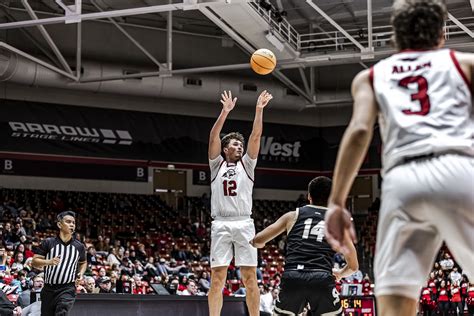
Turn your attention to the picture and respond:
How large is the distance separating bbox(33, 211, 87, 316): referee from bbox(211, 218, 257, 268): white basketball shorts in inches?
73.3

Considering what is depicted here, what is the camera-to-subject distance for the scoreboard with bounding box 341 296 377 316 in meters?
15.6

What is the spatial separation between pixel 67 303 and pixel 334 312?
422cm

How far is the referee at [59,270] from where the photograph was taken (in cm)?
1053

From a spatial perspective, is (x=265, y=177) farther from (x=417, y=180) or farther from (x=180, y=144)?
(x=417, y=180)

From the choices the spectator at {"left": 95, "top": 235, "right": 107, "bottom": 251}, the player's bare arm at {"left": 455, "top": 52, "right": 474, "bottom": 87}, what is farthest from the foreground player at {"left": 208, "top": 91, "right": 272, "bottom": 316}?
the spectator at {"left": 95, "top": 235, "right": 107, "bottom": 251}

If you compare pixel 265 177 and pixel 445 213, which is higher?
pixel 265 177

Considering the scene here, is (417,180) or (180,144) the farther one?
(180,144)

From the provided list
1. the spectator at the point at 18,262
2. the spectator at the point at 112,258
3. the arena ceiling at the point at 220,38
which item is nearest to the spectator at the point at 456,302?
the arena ceiling at the point at 220,38

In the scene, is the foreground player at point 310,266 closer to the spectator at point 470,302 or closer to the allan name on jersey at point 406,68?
the allan name on jersey at point 406,68

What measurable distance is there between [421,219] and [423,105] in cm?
57

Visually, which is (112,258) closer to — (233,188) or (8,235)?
(8,235)

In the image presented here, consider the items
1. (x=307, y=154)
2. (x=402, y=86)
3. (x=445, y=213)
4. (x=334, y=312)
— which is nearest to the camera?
(x=445, y=213)

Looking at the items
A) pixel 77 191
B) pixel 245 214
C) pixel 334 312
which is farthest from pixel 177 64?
pixel 334 312

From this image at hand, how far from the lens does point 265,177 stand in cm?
3550
